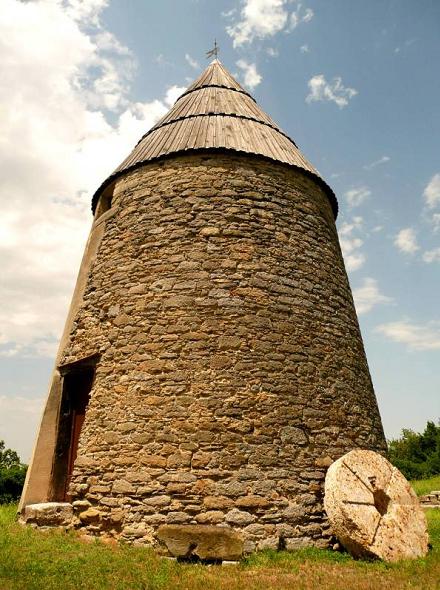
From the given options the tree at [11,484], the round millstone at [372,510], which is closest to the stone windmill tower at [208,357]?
the round millstone at [372,510]

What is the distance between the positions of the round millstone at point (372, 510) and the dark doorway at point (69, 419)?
382cm

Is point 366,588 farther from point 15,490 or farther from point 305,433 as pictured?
point 15,490

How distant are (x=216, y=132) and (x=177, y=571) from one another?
21.4 feet

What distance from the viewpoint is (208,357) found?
622 centimetres

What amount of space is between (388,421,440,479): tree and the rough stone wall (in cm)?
1407

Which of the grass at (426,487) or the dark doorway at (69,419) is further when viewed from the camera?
the grass at (426,487)

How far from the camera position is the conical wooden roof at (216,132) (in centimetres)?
775

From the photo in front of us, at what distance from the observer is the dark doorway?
277 inches

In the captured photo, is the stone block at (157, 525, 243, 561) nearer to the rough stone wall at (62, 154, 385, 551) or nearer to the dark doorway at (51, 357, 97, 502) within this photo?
the rough stone wall at (62, 154, 385, 551)

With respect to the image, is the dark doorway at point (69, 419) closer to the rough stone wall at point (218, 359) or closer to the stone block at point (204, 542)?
the rough stone wall at point (218, 359)

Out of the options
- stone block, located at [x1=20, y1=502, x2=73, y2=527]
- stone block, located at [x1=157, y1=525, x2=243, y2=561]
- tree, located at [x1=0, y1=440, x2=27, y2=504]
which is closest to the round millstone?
stone block, located at [x1=157, y1=525, x2=243, y2=561]

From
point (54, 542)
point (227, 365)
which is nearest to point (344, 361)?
point (227, 365)

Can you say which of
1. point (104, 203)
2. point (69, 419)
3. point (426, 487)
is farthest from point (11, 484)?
point (426, 487)

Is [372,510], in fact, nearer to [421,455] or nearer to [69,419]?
[69,419]
